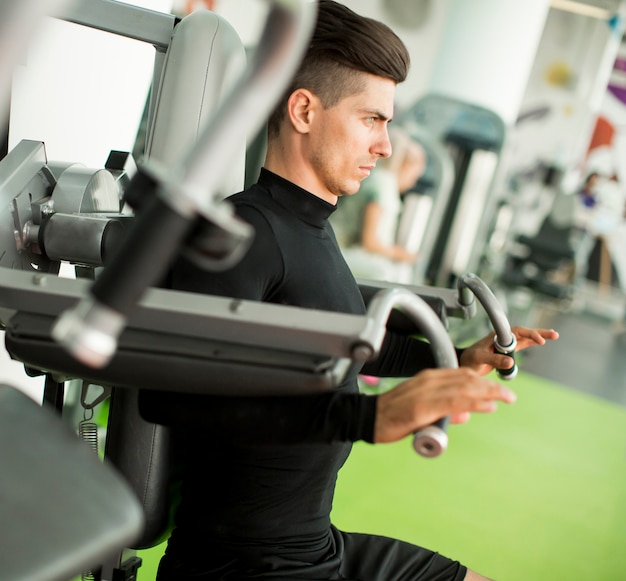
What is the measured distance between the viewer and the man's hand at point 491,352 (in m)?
1.19

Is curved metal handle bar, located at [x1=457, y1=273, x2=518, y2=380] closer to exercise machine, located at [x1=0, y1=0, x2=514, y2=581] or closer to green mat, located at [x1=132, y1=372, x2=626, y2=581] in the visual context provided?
exercise machine, located at [x1=0, y1=0, x2=514, y2=581]

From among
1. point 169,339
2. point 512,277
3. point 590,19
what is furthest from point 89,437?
point 590,19

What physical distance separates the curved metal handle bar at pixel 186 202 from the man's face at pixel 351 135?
2.05ft

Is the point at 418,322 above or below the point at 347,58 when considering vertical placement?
below

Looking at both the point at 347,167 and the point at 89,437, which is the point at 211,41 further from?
the point at 89,437

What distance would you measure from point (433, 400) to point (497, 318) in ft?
1.40

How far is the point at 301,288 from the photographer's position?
43.4 inches

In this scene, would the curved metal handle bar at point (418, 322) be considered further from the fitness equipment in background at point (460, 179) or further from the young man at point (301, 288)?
the fitness equipment in background at point (460, 179)

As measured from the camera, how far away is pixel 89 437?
4.45 ft

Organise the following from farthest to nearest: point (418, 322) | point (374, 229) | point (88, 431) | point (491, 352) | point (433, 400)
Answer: point (374, 229)
point (88, 431)
point (491, 352)
point (418, 322)
point (433, 400)

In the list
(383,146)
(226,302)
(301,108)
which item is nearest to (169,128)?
(301,108)

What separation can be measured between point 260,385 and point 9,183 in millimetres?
580

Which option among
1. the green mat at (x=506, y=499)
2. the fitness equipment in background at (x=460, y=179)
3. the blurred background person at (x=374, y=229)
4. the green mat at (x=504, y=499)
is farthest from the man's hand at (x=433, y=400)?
the fitness equipment in background at (x=460, y=179)

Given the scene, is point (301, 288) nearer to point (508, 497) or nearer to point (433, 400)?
point (433, 400)
